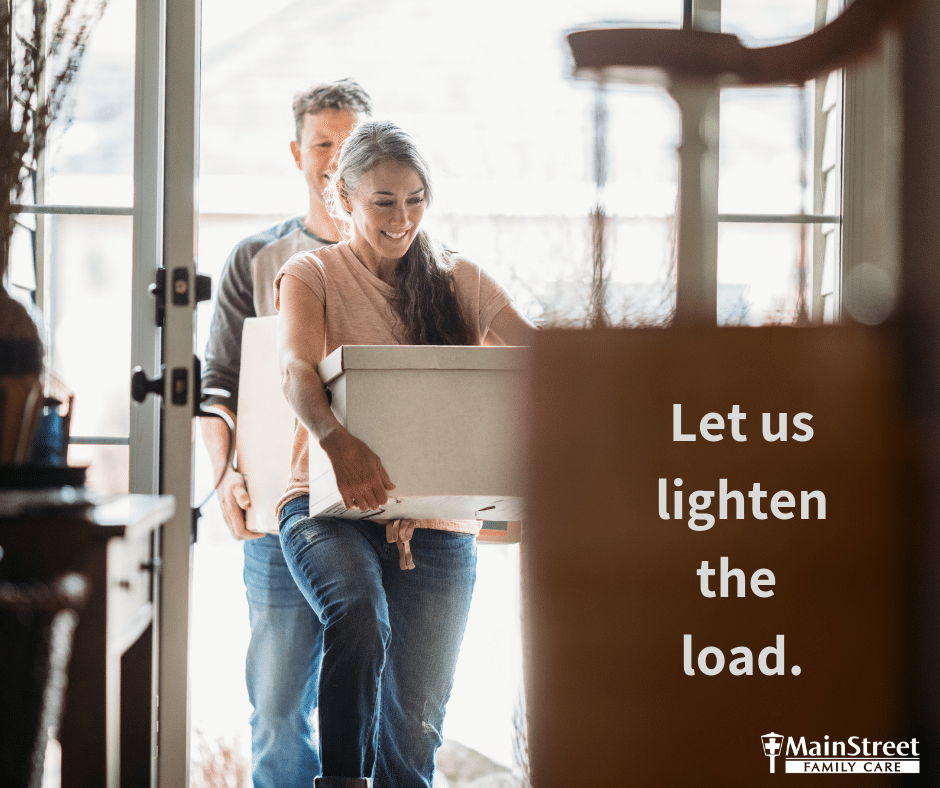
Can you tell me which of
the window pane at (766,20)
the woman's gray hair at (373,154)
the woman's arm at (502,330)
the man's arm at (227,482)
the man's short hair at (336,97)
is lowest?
the man's arm at (227,482)

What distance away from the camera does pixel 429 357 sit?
945 millimetres

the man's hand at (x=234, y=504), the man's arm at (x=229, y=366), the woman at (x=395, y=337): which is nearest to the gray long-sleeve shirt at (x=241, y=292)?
the man's arm at (x=229, y=366)

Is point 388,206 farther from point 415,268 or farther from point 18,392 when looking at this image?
point 18,392

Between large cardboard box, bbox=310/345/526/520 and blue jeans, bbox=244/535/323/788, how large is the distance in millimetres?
643

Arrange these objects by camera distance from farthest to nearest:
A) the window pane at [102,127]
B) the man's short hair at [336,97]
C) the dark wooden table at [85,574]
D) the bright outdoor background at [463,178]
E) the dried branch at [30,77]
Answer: the man's short hair at [336,97]
the window pane at [102,127]
the dried branch at [30,77]
the dark wooden table at [85,574]
the bright outdoor background at [463,178]

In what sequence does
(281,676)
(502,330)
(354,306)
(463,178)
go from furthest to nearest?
(281,676) → (354,306) → (502,330) → (463,178)

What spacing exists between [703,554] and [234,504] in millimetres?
1115

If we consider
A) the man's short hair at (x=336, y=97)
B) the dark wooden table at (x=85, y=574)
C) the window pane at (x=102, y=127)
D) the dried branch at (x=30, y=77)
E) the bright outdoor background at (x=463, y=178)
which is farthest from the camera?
the man's short hair at (x=336, y=97)

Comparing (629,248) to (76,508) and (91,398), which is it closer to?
(76,508)

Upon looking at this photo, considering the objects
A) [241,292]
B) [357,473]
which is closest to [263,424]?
Answer: [241,292]

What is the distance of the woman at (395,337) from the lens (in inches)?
46.8

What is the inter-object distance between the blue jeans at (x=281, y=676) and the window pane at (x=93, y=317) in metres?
0.36

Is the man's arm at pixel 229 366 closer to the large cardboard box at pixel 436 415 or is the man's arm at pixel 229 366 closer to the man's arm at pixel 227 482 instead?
the man's arm at pixel 227 482

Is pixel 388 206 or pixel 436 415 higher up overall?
pixel 388 206
